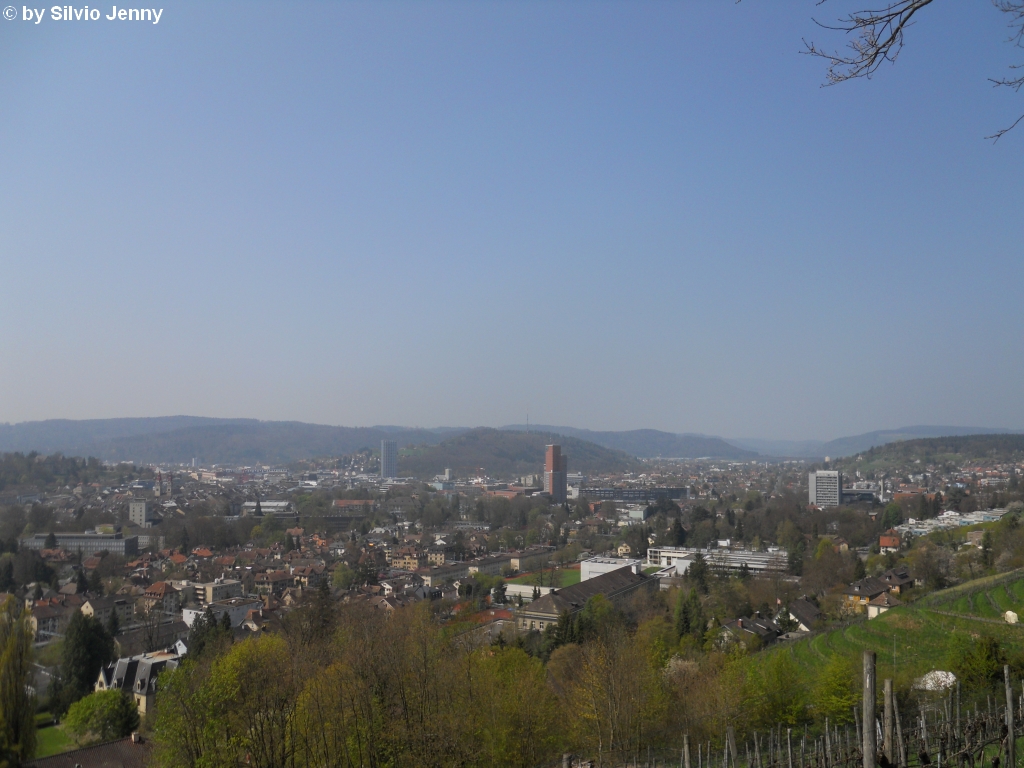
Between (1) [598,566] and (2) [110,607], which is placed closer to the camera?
(2) [110,607]

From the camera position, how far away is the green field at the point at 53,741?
13203mm

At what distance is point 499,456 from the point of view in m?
126

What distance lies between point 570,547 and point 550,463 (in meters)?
39.1

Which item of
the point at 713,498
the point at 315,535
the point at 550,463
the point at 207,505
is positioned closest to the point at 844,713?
the point at 315,535

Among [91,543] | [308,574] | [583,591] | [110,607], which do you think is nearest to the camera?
[110,607]

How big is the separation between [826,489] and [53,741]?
61253 mm

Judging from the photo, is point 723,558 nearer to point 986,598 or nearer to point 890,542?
point 890,542

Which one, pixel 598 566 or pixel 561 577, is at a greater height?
pixel 598 566

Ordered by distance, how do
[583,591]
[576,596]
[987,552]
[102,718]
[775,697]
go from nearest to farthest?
[775,697] < [102,718] < [987,552] < [576,596] < [583,591]

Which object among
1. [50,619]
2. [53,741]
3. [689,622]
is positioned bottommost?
[50,619]

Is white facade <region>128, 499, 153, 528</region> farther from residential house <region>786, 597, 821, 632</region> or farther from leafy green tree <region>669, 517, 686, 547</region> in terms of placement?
residential house <region>786, 597, 821, 632</region>

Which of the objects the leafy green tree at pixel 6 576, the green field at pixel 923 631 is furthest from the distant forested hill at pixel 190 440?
the green field at pixel 923 631

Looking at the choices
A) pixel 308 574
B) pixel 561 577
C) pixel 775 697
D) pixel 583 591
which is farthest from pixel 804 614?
pixel 308 574

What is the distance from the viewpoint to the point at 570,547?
38531mm
